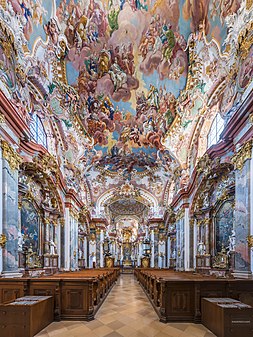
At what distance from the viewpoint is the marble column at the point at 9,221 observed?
845cm


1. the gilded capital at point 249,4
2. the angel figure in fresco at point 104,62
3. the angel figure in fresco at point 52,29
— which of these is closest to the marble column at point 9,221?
the angel figure in fresco at point 52,29

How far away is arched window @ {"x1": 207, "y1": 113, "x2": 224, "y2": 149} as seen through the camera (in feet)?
44.0

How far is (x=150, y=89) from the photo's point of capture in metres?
15.6

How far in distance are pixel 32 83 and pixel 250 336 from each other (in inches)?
474

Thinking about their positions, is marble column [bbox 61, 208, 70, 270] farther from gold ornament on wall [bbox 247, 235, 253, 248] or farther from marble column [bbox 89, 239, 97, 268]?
marble column [bbox 89, 239, 97, 268]

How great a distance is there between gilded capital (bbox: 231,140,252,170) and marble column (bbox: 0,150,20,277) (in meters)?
7.68

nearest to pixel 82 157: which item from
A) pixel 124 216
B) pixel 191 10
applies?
pixel 191 10

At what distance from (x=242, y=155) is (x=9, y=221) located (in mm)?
7863

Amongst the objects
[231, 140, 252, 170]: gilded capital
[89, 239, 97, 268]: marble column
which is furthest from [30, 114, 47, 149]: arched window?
[89, 239, 97, 268]: marble column

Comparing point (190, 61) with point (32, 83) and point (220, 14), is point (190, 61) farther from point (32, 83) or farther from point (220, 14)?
point (32, 83)

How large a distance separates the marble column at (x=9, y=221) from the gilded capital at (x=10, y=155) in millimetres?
110

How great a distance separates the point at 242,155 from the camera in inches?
362

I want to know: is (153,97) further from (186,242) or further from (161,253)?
(161,253)

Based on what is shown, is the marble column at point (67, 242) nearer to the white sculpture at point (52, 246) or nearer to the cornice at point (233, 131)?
the white sculpture at point (52, 246)
